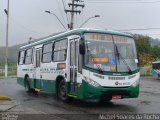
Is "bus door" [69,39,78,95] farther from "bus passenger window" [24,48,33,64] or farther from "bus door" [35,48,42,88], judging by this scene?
"bus passenger window" [24,48,33,64]

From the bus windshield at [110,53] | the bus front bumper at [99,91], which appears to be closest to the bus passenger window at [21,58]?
the bus windshield at [110,53]

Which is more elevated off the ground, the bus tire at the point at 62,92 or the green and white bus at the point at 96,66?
the green and white bus at the point at 96,66

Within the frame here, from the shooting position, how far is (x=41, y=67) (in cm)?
1958

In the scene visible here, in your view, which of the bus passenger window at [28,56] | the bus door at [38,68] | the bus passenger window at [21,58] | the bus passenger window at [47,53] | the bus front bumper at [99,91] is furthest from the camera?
the bus passenger window at [21,58]

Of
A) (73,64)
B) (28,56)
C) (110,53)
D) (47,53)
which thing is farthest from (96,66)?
(28,56)

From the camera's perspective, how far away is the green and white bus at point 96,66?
14242 millimetres

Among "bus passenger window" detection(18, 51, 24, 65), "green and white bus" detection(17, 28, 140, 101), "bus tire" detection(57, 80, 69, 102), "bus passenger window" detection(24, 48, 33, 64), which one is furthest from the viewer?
"bus passenger window" detection(18, 51, 24, 65)

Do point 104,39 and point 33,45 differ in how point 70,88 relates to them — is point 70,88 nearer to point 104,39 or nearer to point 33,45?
point 104,39

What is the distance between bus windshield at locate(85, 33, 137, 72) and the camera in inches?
567

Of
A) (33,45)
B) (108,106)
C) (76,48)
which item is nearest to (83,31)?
(76,48)

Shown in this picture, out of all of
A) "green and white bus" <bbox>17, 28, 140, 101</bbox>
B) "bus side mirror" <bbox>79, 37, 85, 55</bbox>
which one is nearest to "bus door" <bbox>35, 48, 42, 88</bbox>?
"green and white bus" <bbox>17, 28, 140, 101</bbox>

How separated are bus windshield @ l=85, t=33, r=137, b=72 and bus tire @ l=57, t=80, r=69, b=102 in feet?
8.20

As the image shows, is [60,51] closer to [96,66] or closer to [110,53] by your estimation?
[110,53]

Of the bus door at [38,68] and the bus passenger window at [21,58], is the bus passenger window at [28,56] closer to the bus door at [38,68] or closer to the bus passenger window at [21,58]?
the bus passenger window at [21,58]
